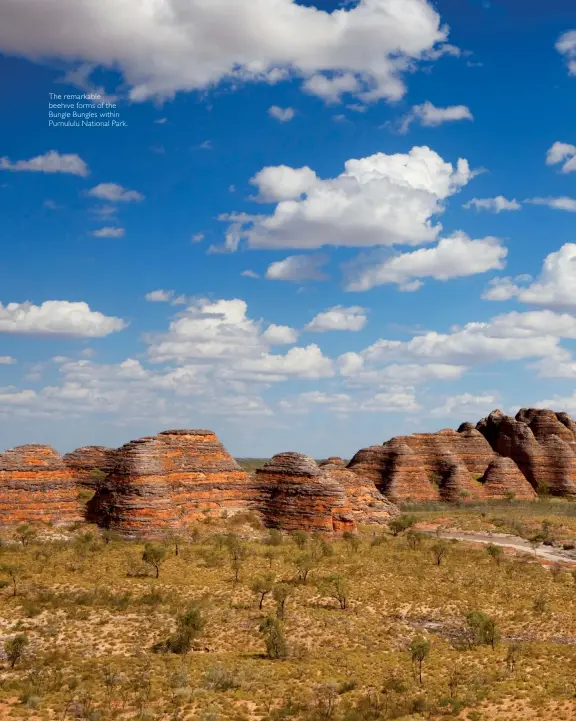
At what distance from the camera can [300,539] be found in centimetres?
4056

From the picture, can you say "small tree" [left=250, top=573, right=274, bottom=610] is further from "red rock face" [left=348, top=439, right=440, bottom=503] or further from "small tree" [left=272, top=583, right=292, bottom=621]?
"red rock face" [left=348, top=439, right=440, bottom=503]

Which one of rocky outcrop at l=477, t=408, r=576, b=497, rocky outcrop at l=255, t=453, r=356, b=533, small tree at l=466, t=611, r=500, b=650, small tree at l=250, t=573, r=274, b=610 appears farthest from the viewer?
rocky outcrop at l=477, t=408, r=576, b=497

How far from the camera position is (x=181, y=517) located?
4266cm

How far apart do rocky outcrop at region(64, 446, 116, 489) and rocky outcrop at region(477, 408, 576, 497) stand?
61456 mm

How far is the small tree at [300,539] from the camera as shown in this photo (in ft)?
132

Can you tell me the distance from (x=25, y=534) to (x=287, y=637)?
20517 millimetres

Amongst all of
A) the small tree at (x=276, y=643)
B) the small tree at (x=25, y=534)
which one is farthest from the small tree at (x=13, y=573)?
the small tree at (x=276, y=643)

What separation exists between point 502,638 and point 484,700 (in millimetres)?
7378

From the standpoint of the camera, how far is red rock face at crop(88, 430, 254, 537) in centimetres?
3962

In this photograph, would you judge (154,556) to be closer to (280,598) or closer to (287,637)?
(280,598)

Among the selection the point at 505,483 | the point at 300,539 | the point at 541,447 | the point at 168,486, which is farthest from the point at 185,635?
the point at 541,447

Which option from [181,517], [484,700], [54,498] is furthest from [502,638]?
[54,498]

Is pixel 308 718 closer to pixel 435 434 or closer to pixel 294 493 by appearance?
pixel 294 493

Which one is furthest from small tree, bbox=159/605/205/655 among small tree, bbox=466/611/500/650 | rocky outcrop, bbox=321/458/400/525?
rocky outcrop, bbox=321/458/400/525
